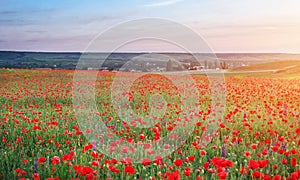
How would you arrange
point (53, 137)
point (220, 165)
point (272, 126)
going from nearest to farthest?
1. point (220, 165)
2. point (53, 137)
3. point (272, 126)

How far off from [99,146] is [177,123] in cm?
218

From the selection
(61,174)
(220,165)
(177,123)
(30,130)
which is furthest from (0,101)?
(220,165)

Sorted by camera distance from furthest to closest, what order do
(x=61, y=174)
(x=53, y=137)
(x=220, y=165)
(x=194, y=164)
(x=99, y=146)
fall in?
(x=53, y=137) < (x=99, y=146) < (x=194, y=164) < (x=61, y=174) < (x=220, y=165)

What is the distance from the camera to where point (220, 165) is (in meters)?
3.95

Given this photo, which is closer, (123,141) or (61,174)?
(61,174)

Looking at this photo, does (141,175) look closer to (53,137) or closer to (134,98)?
(53,137)

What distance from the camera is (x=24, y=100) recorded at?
12305mm

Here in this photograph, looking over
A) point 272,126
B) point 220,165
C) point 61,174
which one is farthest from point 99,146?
point 272,126


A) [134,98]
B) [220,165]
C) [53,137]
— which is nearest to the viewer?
[220,165]

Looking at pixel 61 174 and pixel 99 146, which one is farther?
pixel 99 146

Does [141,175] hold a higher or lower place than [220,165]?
lower

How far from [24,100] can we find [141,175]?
27.9ft

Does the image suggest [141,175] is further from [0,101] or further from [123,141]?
[0,101]

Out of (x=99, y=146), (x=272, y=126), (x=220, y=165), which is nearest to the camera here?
(x=220, y=165)
